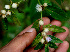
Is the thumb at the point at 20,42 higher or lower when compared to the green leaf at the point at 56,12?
lower

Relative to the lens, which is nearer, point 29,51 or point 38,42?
point 38,42

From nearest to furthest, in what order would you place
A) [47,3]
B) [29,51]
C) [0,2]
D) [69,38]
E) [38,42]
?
[38,42], [47,3], [29,51], [0,2], [69,38]

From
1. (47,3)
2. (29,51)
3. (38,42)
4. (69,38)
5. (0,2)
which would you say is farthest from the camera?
Answer: (69,38)

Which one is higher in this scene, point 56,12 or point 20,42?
point 56,12

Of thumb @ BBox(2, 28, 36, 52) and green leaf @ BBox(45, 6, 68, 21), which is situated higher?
green leaf @ BBox(45, 6, 68, 21)

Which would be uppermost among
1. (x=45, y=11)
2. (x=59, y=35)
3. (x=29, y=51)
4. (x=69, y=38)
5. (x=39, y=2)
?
(x=39, y=2)

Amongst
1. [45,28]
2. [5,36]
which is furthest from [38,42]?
[5,36]

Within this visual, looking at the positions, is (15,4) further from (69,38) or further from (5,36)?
(69,38)

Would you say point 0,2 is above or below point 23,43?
above
